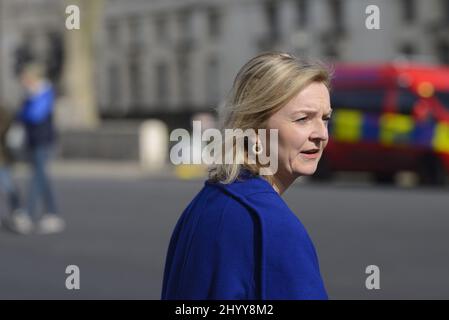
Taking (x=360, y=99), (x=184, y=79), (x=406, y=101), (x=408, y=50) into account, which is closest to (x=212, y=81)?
(x=184, y=79)

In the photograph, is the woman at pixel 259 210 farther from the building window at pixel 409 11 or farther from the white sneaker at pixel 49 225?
the building window at pixel 409 11

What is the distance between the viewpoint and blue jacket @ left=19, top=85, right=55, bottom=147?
1355 cm

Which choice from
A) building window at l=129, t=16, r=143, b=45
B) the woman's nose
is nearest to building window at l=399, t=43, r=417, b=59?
building window at l=129, t=16, r=143, b=45

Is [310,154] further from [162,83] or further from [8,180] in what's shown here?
[162,83]

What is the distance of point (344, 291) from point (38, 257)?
3.49 meters

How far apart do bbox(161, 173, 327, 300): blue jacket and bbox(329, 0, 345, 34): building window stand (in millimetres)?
52758

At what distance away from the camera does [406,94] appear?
21.3m

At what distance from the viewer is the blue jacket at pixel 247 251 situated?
7.91ft

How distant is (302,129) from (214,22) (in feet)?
201

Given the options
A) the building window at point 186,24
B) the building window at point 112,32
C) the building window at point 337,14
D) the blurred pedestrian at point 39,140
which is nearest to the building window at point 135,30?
the building window at point 112,32

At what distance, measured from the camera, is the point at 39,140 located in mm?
13562

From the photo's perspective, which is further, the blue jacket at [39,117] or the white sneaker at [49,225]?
the blue jacket at [39,117]

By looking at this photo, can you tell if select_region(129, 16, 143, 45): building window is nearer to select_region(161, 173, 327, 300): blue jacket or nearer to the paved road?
the paved road
